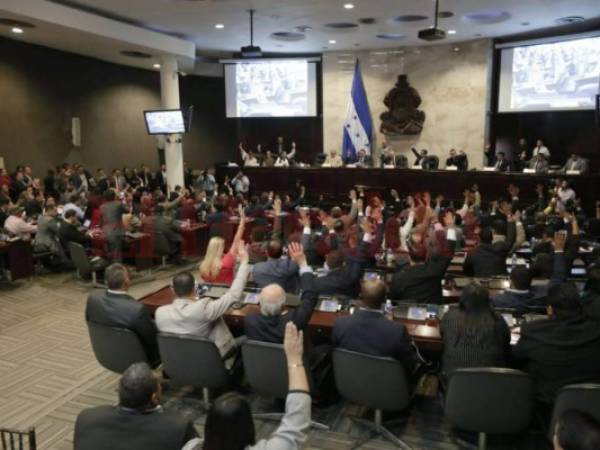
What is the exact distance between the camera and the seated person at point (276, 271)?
4828 millimetres

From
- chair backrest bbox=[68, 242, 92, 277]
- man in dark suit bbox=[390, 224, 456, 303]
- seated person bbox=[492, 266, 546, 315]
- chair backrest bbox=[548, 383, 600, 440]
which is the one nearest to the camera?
chair backrest bbox=[548, 383, 600, 440]

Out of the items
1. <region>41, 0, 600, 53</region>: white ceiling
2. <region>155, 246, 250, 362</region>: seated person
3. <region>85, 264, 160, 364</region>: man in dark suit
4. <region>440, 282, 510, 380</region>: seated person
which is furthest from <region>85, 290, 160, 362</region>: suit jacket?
<region>41, 0, 600, 53</region>: white ceiling

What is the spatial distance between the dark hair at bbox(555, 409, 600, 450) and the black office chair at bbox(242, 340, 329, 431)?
5.89 ft

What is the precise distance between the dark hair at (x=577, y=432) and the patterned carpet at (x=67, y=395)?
188 cm

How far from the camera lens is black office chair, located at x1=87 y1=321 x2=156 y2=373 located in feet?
12.2

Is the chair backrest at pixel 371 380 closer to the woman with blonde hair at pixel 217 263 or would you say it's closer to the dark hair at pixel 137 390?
the dark hair at pixel 137 390

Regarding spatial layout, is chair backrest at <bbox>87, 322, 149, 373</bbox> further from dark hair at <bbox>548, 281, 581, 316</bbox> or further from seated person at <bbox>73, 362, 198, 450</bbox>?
dark hair at <bbox>548, 281, 581, 316</bbox>

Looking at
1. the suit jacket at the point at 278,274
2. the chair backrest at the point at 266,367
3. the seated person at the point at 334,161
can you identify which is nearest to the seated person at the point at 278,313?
the chair backrest at the point at 266,367

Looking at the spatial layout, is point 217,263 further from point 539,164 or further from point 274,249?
point 539,164

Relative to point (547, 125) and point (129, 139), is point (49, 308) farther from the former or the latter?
point (547, 125)

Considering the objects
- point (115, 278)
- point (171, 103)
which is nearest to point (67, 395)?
point (115, 278)

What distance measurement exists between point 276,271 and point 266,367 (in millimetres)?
1524

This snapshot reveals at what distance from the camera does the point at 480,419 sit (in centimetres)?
301

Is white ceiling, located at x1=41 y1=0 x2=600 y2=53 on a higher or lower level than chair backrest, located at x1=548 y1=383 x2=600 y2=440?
higher
